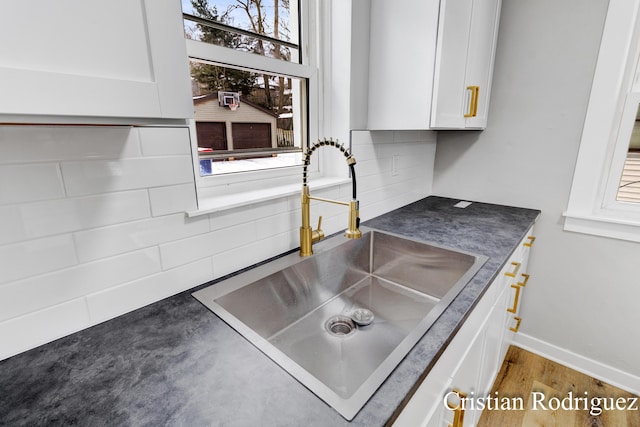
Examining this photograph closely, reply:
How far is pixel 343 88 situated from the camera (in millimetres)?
1342

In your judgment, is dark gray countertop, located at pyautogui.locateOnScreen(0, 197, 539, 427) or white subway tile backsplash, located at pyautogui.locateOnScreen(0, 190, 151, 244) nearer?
dark gray countertop, located at pyautogui.locateOnScreen(0, 197, 539, 427)

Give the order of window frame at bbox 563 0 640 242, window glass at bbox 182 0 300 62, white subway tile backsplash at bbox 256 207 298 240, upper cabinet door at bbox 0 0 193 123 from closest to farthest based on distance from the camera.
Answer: upper cabinet door at bbox 0 0 193 123
window glass at bbox 182 0 300 62
white subway tile backsplash at bbox 256 207 298 240
window frame at bbox 563 0 640 242

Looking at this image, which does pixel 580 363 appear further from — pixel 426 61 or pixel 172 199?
pixel 172 199

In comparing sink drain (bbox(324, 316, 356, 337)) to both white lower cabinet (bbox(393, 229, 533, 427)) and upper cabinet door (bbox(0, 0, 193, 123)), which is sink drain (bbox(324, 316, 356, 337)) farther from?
upper cabinet door (bbox(0, 0, 193, 123))

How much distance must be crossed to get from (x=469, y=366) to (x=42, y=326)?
1.18 metres

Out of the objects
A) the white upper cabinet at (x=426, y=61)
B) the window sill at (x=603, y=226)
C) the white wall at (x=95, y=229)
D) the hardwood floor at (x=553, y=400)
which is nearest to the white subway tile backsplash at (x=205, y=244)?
the white wall at (x=95, y=229)

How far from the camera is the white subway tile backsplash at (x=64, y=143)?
60 cm

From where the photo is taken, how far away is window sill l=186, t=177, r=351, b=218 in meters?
0.92

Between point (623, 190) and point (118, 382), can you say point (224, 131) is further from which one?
point (623, 190)

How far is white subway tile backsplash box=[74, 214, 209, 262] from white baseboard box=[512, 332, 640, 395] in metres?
2.00

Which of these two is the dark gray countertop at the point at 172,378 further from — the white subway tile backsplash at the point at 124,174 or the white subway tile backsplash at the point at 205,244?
the white subway tile backsplash at the point at 124,174

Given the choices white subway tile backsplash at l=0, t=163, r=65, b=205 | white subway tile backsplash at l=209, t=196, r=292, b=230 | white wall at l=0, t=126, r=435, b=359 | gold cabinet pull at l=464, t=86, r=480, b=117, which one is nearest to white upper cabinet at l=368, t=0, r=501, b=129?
gold cabinet pull at l=464, t=86, r=480, b=117

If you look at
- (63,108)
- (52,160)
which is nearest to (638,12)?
(63,108)

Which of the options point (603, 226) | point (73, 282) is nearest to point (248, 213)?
point (73, 282)
